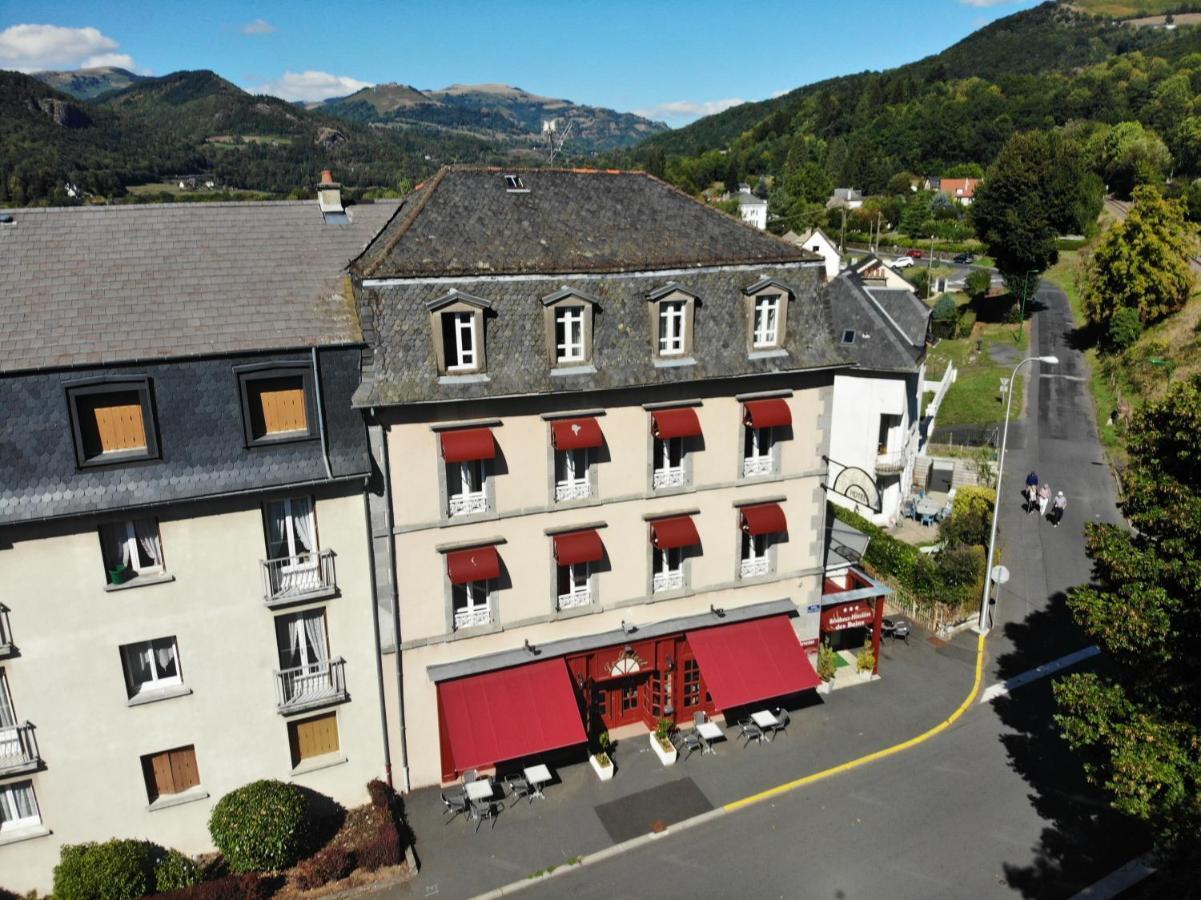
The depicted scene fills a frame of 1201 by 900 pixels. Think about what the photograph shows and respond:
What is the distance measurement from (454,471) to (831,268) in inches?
1318

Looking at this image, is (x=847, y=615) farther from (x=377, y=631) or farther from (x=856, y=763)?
(x=377, y=631)

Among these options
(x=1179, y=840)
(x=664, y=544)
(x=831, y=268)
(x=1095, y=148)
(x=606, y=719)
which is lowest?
(x=606, y=719)

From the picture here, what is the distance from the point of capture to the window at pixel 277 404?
67.3 feet

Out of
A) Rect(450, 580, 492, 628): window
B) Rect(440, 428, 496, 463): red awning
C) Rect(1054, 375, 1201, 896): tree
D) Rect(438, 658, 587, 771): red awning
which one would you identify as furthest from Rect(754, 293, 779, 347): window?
Rect(438, 658, 587, 771): red awning

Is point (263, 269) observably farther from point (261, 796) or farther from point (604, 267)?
point (261, 796)

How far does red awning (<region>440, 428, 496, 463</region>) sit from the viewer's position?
22.0 metres

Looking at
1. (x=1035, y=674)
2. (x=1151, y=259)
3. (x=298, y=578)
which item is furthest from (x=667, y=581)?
(x=1151, y=259)

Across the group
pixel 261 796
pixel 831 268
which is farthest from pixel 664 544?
pixel 831 268

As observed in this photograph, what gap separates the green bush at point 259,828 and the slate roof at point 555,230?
14185mm

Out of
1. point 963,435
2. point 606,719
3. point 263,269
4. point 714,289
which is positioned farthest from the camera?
point 963,435

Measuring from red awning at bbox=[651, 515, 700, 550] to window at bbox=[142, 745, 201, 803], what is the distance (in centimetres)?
1428

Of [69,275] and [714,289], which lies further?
[714,289]

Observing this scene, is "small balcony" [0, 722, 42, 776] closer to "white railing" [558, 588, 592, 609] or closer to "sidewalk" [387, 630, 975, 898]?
"sidewalk" [387, 630, 975, 898]

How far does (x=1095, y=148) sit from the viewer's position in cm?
14725
